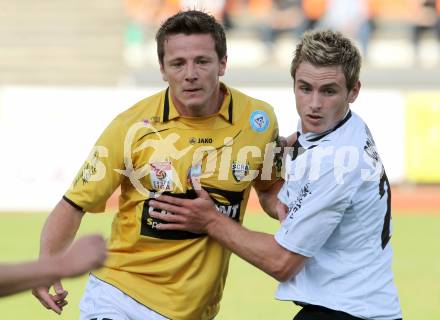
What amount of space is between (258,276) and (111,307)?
17.5 feet

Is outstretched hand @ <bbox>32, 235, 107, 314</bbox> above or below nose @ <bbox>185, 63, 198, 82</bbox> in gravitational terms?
below

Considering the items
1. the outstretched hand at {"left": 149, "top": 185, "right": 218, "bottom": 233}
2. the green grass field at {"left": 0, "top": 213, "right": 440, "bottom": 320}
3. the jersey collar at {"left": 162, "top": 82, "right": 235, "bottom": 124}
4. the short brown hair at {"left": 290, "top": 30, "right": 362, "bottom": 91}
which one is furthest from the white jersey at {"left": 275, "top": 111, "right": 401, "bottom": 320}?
the green grass field at {"left": 0, "top": 213, "right": 440, "bottom": 320}

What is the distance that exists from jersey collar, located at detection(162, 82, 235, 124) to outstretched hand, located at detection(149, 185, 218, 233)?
42cm

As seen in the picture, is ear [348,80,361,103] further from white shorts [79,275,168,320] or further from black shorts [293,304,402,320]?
white shorts [79,275,168,320]

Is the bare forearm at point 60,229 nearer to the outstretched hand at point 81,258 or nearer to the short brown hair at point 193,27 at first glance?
the short brown hair at point 193,27

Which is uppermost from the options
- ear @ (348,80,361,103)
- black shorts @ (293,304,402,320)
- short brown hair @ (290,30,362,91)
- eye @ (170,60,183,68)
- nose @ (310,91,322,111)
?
short brown hair @ (290,30,362,91)

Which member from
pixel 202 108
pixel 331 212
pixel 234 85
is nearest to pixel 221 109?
pixel 202 108

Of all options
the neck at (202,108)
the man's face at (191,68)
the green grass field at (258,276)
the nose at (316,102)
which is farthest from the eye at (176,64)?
the green grass field at (258,276)

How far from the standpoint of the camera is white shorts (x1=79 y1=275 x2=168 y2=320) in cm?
505

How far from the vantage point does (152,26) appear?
21.3 metres

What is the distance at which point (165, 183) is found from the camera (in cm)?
514

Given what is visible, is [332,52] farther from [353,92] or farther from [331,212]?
[331,212]

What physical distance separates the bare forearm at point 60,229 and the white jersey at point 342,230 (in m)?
1.14

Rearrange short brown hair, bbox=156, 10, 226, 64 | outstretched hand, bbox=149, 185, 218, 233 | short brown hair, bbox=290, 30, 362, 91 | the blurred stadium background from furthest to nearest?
the blurred stadium background < short brown hair, bbox=156, 10, 226, 64 < outstretched hand, bbox=149, 185, 218, 233 < short brown hair, bbox=290, 30, 362, 91
